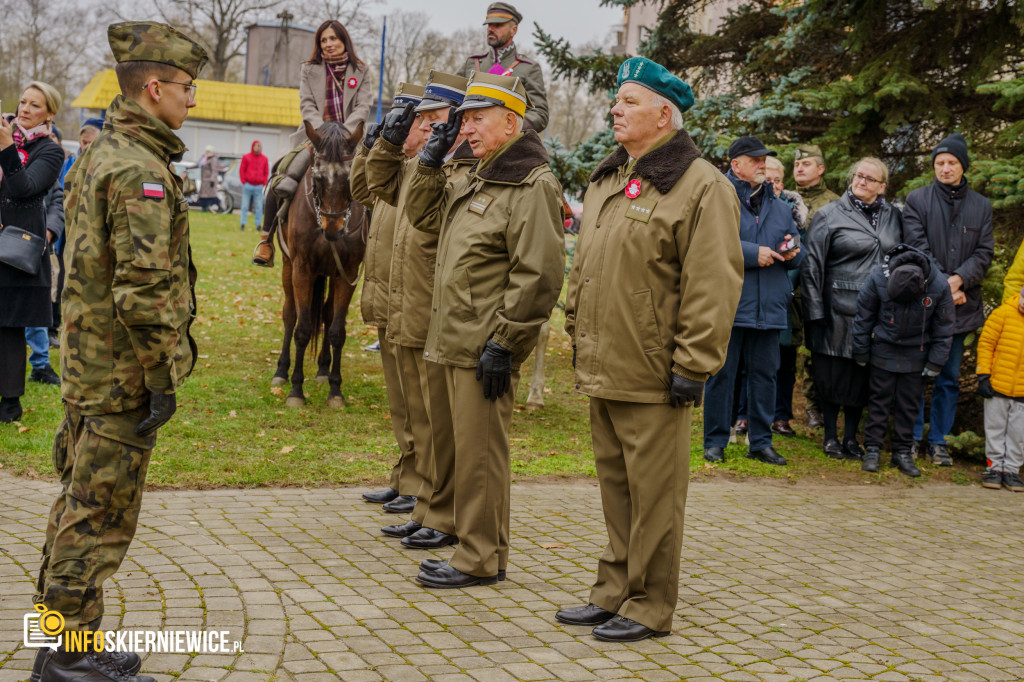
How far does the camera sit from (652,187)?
4480mm

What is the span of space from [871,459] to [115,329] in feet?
21.8

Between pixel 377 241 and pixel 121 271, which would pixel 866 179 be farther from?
pixel 121 271

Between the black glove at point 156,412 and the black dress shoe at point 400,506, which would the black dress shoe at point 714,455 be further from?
the black glove at point 156,412

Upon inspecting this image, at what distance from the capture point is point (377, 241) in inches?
259

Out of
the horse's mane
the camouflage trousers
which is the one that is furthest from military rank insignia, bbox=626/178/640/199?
the horse's mane

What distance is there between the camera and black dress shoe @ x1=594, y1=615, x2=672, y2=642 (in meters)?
4.48

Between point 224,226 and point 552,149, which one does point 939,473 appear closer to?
point 552,149

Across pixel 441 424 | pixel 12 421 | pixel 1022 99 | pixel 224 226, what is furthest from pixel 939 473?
pixel 224 226

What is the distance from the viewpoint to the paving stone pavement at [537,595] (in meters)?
4.23

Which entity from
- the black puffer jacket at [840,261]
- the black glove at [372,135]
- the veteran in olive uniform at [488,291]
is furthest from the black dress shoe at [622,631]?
the black puffer jacket at [840,261]

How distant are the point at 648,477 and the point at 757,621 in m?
1.03

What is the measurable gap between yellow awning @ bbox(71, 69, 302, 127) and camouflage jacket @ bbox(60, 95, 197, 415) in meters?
43.7

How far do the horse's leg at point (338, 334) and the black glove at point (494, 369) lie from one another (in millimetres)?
4740

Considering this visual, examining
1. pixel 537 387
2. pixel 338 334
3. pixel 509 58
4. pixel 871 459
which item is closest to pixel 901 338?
pixel 871 459
